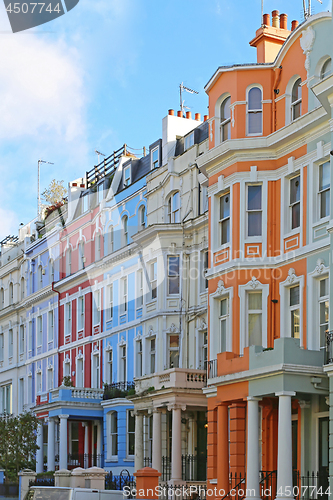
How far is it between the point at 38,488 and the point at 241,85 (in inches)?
547

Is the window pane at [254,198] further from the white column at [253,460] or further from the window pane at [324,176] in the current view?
the white column at [253,460]

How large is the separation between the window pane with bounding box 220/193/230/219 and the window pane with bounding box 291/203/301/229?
8.20 ft

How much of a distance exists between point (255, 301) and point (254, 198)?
323 centimetres

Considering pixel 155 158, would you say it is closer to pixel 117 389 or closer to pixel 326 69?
pixel 117 389

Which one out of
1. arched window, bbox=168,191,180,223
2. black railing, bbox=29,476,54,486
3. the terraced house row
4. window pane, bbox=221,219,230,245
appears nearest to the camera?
the terraced house row

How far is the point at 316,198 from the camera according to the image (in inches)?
922

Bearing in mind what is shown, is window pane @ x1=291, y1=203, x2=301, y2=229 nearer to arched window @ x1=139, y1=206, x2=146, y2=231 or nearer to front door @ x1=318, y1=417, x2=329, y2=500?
front door @ x1=318, y1=417, x2=329, y2=500

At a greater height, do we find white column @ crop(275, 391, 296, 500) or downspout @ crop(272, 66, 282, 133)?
downspout @ crop(272, 66, 282, 133)

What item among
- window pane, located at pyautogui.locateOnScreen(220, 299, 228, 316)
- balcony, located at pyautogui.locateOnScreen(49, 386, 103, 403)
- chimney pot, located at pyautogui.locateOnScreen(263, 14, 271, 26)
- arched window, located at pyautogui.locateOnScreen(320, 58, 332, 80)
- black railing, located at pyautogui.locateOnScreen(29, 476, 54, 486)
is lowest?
black railing, located at pyautogui.locateOnScreen(29, 476, 54, 486)

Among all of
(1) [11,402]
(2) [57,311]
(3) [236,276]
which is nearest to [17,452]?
(2) [57,311]

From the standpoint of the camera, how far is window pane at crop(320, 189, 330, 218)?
75.6ft

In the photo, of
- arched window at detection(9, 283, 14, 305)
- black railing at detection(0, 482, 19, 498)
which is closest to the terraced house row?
black railing at detection(0, 482, 19, 498)

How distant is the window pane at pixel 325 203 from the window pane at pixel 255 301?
11.7 feet

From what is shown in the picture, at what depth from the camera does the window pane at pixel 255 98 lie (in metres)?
26.4
